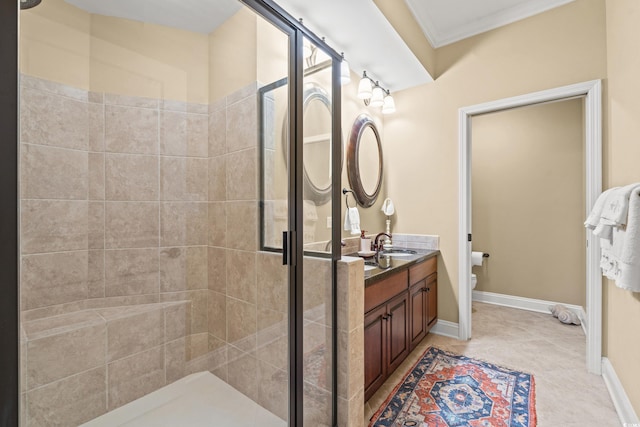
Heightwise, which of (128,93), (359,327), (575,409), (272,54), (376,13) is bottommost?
(575,409)

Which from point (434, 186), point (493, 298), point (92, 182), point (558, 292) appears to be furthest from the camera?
point (493, 298)

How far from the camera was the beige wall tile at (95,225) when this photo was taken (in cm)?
135

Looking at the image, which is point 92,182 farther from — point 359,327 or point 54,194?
point 359,327

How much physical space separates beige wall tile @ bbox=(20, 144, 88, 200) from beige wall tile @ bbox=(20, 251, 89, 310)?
0.25m

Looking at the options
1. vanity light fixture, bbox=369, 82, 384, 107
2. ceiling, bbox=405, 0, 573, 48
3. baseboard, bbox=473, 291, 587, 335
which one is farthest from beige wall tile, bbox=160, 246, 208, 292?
baseboard, bbox=473, 291, 587, 335

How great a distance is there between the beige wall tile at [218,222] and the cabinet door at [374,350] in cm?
95

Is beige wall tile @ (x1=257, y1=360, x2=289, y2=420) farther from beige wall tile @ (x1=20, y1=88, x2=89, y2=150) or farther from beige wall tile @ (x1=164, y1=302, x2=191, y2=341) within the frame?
beige wall tile @ (x1=20, y1=88, x2=89, y2=150)

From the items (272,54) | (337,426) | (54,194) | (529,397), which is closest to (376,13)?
(272,54)

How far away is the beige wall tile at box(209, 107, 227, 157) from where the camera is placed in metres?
1.65

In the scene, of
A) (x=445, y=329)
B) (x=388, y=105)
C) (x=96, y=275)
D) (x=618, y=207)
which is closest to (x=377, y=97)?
(x=388, y=105)

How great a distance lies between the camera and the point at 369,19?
1977mm

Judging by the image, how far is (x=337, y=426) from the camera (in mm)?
1484

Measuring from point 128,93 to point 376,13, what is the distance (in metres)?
1.59

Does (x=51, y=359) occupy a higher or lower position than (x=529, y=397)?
higher
